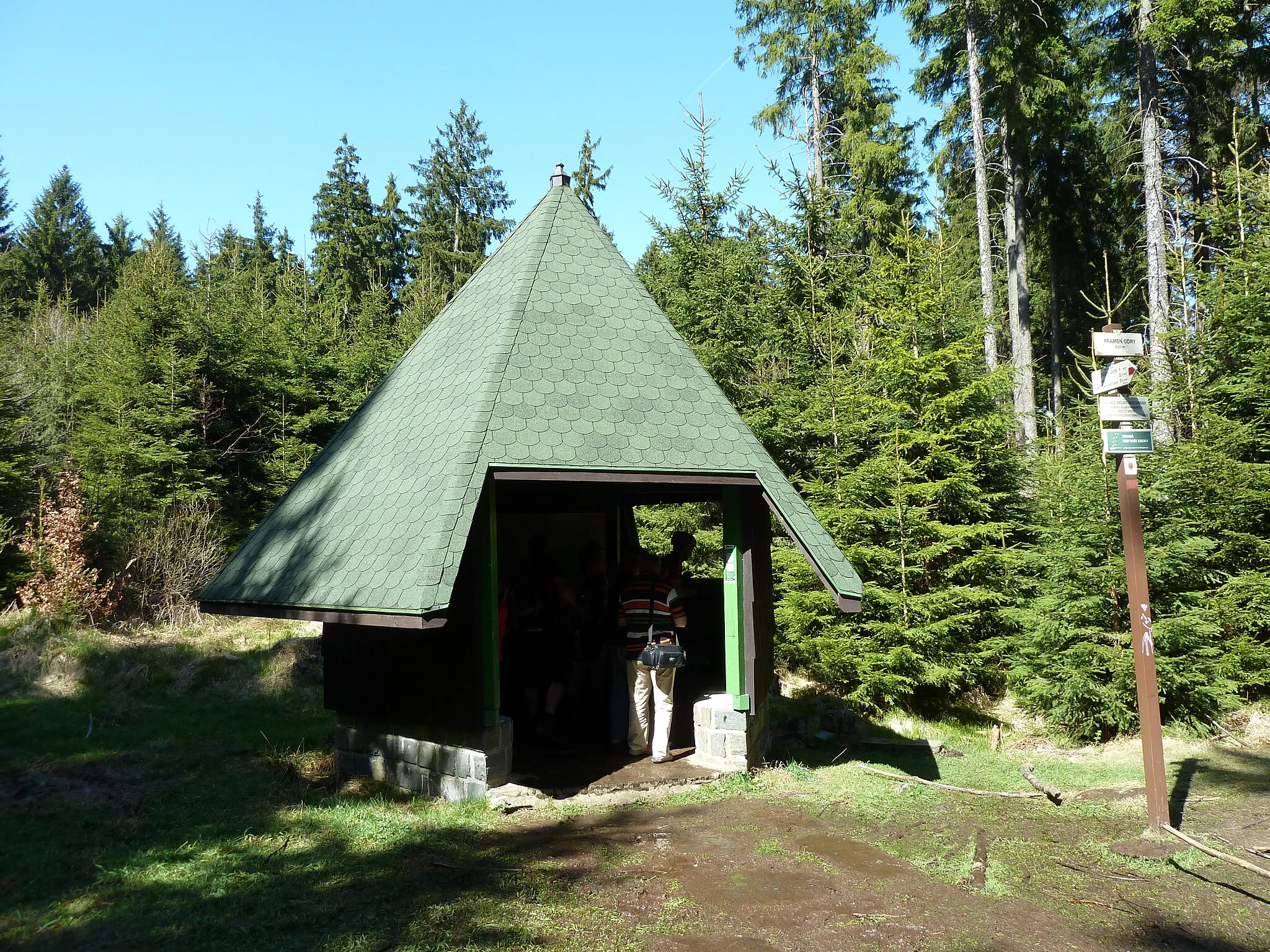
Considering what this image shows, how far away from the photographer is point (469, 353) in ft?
26.6

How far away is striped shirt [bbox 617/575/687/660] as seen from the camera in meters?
7.60

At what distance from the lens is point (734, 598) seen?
7.66 meters

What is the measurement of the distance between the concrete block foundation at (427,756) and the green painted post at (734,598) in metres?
2.08

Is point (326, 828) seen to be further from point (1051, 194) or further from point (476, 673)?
point (1051, 194)

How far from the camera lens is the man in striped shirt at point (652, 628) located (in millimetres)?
7605

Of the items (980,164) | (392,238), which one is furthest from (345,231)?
(980,164)

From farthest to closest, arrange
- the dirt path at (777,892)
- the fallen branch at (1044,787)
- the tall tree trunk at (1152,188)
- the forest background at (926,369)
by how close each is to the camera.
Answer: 1. the tall tree trunk at (1152,188)
2. the forest background at (926,369)
3. the fallen branch at (1044,787)
4. the dirt path at (777,892)

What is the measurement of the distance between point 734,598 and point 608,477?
5.89 ft

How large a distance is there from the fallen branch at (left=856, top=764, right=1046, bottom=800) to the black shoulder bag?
7.61 ft

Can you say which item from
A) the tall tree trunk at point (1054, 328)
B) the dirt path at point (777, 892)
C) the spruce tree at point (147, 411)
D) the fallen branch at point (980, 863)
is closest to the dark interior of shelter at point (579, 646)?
the dirt path at point (777, 892)

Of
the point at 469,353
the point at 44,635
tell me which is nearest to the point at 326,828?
the point at 469,353

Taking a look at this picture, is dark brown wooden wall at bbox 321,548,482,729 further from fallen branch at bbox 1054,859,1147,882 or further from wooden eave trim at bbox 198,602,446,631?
fallen branch at bbox 1054,859,1147,882

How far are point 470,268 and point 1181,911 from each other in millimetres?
35211

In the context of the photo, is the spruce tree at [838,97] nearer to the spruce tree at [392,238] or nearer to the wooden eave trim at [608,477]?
the wooden eave trim at [608,477]
